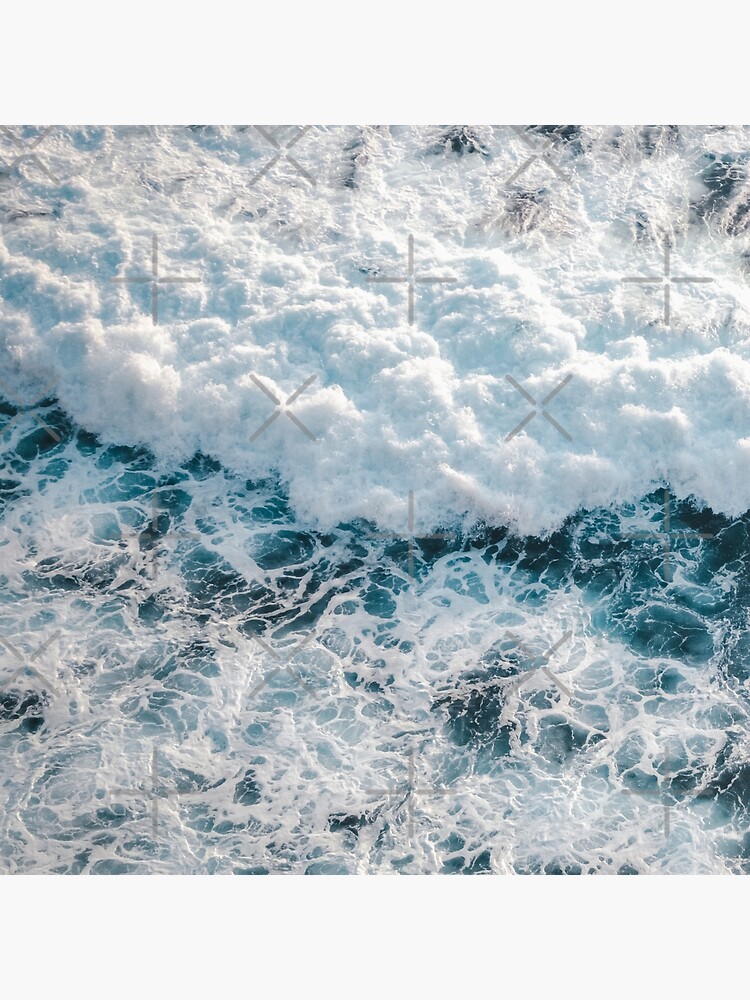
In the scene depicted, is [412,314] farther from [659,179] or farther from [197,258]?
[659,179]

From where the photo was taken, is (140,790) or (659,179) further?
(659,179)

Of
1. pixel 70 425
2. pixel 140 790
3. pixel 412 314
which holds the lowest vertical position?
pixel 140 790

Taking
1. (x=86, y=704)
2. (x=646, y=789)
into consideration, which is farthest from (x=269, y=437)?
(x=646, y=789)

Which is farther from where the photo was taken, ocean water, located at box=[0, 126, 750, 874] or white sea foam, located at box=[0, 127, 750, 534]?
white sea foam, located at box=[0, 127, 750, 534]

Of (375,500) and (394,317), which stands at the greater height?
(394,317)

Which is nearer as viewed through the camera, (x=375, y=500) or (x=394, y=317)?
(x=375, y=500)
